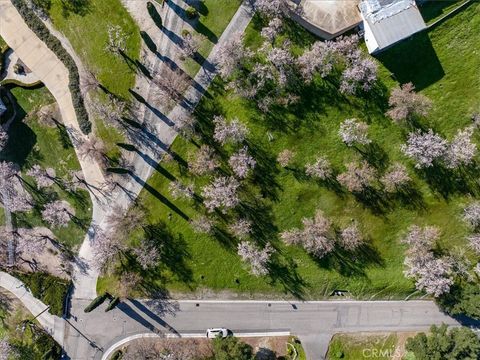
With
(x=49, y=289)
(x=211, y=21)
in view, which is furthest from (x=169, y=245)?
(x=211, y=21)

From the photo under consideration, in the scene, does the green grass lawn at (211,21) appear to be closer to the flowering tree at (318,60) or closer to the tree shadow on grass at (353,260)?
the flowering tree at (318,60)

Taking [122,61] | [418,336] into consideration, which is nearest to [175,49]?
[122,61]

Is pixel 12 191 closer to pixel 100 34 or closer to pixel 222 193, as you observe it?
pixel 100 34

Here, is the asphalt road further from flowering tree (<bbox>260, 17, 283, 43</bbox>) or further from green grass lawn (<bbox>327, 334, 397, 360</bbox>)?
flowering tree (<bbox>260, 17, 283, 43</bbox>)

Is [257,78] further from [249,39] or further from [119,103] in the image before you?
[119,103]

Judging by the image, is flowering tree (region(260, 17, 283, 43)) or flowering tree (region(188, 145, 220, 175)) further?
flowering tree (region(188, 145, 220, 175))

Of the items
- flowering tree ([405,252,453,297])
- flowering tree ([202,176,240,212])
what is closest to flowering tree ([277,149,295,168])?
flowering tree ([202,176,240,212])
